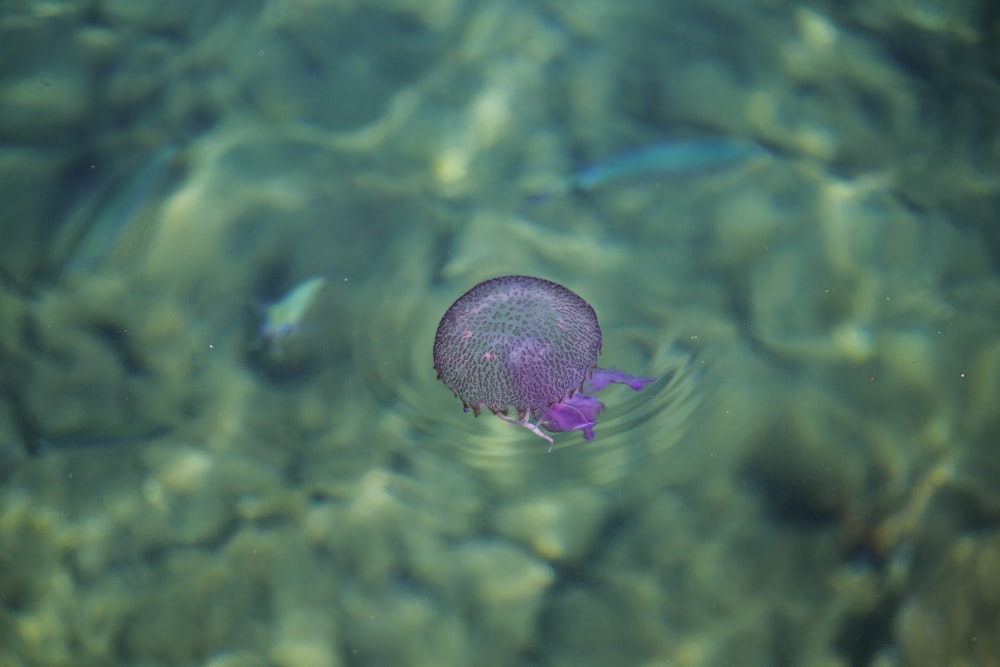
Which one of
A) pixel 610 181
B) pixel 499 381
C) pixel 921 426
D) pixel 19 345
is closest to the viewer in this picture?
pixel 499 381

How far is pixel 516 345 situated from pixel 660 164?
1449 mm

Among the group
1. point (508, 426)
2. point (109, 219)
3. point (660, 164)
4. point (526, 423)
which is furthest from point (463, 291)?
point (109, 219)

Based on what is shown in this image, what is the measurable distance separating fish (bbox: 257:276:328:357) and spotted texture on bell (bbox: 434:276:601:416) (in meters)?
0.80

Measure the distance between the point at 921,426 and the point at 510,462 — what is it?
1552 mm

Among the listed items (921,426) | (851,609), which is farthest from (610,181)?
(851,609)

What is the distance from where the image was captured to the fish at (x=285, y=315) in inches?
122

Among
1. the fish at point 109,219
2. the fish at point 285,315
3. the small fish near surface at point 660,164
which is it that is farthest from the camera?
the small fish near surface at point 660,164

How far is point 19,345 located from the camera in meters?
3.15

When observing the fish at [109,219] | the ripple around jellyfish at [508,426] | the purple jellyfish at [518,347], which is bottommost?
the fish at [109,219]

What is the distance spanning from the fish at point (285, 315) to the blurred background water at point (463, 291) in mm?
26

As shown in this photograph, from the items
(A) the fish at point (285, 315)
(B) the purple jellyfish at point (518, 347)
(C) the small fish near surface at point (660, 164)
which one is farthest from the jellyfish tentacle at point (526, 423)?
(C) the small fish near surface at point (660, 164)

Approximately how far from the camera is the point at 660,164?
3.44m

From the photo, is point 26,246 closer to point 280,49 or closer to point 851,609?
point 280,49

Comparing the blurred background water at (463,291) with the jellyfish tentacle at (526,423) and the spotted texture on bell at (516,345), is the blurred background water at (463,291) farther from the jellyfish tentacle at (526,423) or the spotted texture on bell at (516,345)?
the spotted texture on bell at (516,345)
